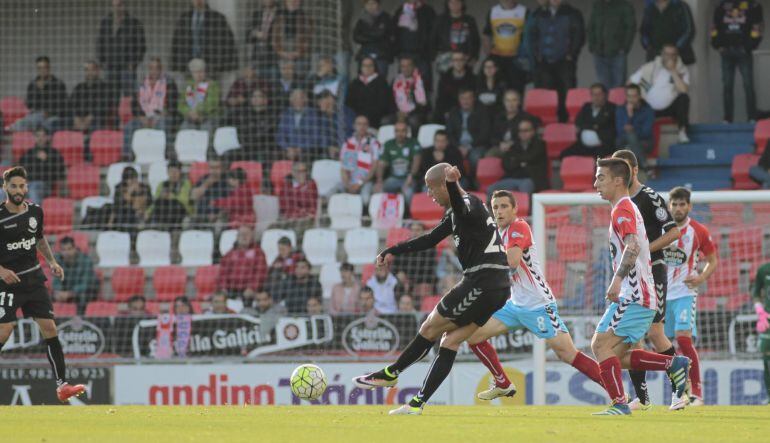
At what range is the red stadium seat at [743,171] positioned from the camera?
62.7ft

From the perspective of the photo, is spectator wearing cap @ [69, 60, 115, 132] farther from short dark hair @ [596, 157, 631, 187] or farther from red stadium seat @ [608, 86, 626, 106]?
short dark hair @ [596, 157, 631, 187]

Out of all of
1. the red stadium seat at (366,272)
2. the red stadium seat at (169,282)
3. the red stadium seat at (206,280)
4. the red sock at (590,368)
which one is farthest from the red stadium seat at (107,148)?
the red sock at (590,368)

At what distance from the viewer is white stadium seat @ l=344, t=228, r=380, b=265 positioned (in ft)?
60.8

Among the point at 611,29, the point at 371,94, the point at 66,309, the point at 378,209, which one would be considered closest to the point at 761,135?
the point at 611,29

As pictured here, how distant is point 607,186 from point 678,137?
11.4 meters

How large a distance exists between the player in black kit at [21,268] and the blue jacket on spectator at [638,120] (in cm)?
971

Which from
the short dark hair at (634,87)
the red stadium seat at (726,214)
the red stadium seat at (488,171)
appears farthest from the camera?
the red stadium seat at (488,171)

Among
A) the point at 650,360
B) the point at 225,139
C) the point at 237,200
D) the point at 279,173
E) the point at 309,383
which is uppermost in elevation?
the point at 225,139

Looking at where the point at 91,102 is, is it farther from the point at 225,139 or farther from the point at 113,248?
the point at 113,248

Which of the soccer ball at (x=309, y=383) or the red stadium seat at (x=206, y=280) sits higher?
the red stadium seat at (x=206, y=280)

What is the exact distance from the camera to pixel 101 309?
18.6 meters

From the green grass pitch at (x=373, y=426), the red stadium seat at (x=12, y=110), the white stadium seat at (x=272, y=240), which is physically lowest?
the green grass pitch at (x=373, y=426)

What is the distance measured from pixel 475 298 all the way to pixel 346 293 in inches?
299

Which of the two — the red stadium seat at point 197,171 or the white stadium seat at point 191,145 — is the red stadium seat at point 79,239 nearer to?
the red stadium seat at point 197,171
